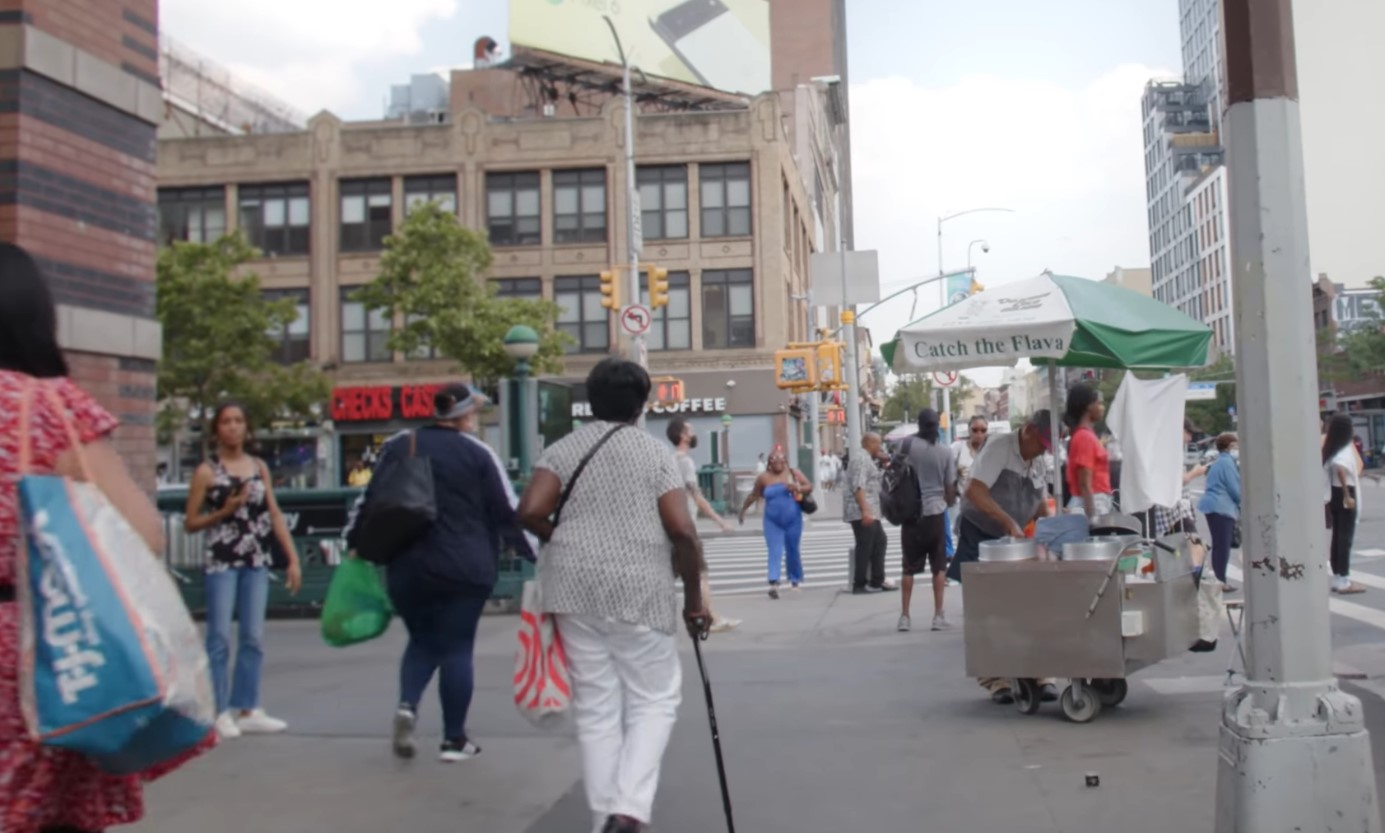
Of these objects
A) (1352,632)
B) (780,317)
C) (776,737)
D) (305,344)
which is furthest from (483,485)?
(305,344)

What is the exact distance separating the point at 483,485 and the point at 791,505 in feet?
25.9

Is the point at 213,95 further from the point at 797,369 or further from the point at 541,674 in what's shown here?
the point at 541,674

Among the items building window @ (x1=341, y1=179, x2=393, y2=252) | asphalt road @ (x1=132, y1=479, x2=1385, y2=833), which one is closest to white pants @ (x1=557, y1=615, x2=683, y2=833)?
asphalt road @ (x1=132, y1=479, x2=1385, y2=833)

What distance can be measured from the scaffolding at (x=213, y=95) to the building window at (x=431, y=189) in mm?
11899

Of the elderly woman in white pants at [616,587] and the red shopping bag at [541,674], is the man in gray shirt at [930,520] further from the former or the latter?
the red shopping bag at [541,674]

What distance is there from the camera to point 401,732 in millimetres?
6508

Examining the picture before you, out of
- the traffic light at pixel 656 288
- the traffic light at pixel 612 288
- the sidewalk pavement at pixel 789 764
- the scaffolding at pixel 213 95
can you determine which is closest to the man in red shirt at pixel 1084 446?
the sidewalk pavement at pixel 789 764

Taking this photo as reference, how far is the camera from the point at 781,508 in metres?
14.0

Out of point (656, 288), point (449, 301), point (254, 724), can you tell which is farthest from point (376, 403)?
point (254, 724)

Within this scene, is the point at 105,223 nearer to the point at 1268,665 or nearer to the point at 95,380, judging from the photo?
the point at 95,380

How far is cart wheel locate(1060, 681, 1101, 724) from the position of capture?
23.6ft

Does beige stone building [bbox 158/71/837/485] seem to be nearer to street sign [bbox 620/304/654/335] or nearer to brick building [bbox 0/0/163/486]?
street sign [bbox 620/304/654/335]

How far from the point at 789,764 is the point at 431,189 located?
40.6 metres

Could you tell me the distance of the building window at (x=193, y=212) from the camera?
149ft
